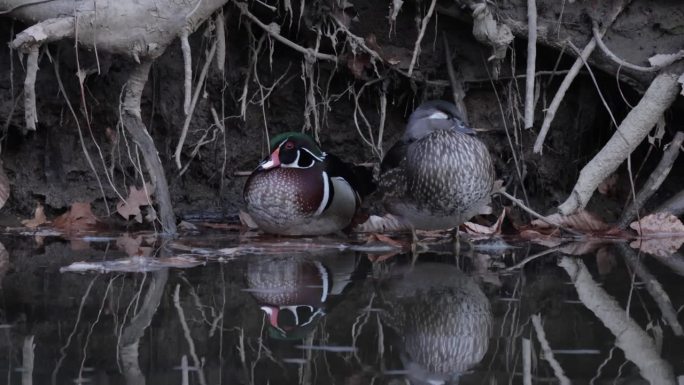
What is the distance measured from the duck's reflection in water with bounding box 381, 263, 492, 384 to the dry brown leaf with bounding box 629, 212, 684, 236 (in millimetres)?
1674

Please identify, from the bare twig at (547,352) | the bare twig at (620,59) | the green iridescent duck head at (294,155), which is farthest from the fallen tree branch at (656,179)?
the bare twig at (547,352)

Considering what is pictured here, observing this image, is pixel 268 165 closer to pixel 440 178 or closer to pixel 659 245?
pixel 440 178

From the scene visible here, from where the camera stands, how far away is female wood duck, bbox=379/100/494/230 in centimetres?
509

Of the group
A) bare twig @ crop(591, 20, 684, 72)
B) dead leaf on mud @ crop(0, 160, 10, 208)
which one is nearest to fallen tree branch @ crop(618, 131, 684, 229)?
bare twig @ crop(591, 20, 684, 72)

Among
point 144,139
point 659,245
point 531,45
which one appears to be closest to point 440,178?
point 531,45

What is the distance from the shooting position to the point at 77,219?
584cm

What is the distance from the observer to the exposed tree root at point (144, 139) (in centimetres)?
553

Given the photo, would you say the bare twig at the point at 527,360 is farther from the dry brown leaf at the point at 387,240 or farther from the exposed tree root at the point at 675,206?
the exposed tree root at the point at 675,206

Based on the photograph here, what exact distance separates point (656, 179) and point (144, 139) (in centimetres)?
271

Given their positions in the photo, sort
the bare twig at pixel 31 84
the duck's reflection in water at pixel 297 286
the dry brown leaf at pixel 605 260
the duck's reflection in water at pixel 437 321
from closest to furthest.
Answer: the duck's reflection in water at pixel 437 321 < the duck's reflection in water at pixel 297 286 < the dry brown leaf at pixel 605 260 < the bare twig at pixel 31 84

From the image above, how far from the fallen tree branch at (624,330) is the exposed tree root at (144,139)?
2.19 meters

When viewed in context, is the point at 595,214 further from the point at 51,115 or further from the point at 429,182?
the point at 51,115

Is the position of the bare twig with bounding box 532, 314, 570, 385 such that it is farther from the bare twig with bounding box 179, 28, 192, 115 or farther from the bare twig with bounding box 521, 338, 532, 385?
the bare twig with bounding box 179, 28, 192, 115

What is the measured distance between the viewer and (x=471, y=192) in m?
5.09
